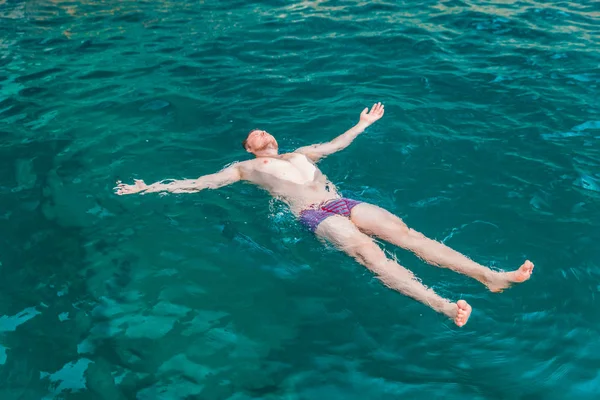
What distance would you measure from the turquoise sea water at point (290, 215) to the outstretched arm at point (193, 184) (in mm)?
276

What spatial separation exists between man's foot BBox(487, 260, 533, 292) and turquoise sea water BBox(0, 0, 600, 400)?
0.25 metres

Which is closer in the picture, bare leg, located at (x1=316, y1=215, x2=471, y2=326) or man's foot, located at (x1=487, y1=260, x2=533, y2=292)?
bare leg, located at (x1=316, y1=215, x2=471, y2=326)

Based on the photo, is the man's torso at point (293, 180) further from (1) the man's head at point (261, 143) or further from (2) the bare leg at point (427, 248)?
(2) the bare leg at point (427, 248)

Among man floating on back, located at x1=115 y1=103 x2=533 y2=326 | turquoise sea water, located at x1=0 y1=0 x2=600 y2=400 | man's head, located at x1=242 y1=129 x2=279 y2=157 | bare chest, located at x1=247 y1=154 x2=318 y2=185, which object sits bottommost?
turquoise sea water, located at x1=0 y1=0 x2=600 y2=400

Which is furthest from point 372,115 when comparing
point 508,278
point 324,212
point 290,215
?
point 508,278

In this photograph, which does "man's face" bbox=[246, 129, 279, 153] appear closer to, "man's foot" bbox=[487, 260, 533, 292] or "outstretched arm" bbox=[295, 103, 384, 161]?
"outstretched arm" bbox=[295, 103, 384, 161]

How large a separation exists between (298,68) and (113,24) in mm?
5332

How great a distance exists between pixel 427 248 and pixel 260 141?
2387mm

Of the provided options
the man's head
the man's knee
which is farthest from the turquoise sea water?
the man's head

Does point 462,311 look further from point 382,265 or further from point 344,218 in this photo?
point 344,218

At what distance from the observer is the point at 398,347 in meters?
4.78

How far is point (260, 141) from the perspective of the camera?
654 cm

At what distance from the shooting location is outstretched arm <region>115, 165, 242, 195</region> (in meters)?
6.27

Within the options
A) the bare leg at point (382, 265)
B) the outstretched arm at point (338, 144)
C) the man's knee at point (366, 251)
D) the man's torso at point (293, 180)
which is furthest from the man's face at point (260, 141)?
the man's knee at point (366, 251)
